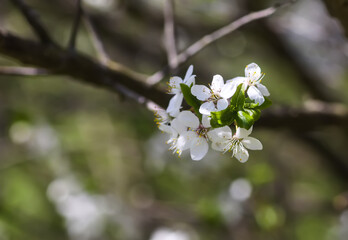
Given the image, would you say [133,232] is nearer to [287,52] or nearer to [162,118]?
[287,52]

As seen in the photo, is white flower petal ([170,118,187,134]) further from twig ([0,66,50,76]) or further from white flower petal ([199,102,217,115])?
twig ([0,66,50,76])

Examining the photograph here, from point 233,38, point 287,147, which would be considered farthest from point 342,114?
point 287,147

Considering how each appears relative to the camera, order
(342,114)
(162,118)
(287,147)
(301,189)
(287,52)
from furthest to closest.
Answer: (287,147) → (301,189) → (287,52) → (342,114) → (162,118)

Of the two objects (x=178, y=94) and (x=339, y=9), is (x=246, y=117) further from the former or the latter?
(x=339, y=9)

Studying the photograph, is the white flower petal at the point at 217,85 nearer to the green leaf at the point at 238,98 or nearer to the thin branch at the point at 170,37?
the green leaf at the point at 238,98

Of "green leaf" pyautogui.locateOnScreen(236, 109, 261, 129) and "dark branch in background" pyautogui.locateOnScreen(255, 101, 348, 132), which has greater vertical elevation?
"dark branch in background" pyautogui.locateOnScreen(255, 101, 348, 132)

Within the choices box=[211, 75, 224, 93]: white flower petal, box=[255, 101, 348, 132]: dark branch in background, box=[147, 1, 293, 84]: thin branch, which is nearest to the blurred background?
box=[255, 101, 348, 132]: dark branch in background

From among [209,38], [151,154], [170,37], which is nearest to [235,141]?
[209,38]

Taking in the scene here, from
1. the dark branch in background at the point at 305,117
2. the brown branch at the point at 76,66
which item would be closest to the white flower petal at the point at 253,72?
the brown branch at the point at 76,66
